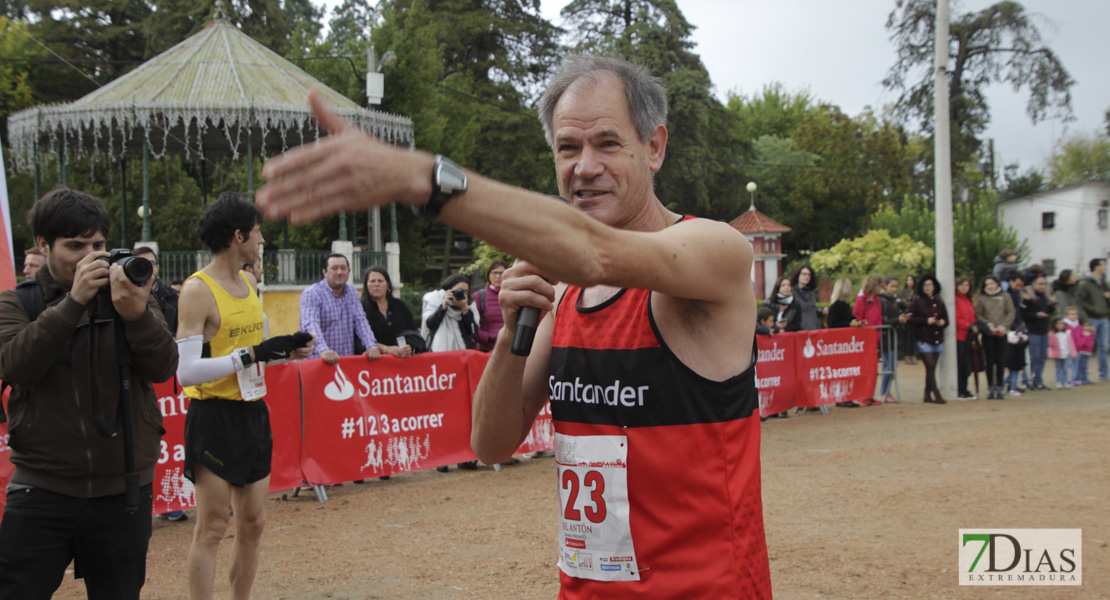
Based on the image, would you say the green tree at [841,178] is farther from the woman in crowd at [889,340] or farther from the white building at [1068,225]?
the woman in crowd at [889,340]

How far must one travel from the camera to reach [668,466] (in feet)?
6.25

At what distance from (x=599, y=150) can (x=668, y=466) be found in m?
0.79

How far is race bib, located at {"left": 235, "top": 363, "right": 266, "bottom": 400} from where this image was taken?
14.3 feet

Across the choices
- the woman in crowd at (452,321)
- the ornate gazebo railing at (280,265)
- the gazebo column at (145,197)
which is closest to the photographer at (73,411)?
the woman in crowd at (452,321)

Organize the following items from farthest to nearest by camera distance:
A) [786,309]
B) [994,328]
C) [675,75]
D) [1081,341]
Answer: [675,75] → [1081,341] → [994,328] → [786,309]

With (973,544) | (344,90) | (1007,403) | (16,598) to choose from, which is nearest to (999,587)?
(973,544)

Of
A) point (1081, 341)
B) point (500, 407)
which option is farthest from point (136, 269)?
point (1081, 341)

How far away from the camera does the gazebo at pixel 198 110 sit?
17.6 metres

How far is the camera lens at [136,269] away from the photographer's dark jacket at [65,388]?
0.21 metres

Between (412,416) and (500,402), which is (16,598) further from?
(412,416)

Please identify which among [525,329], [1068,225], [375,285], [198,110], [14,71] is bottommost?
[525,329]

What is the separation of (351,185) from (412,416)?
7.30 metres

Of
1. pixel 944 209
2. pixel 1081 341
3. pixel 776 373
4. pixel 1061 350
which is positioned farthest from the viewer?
pixel 1081 341
